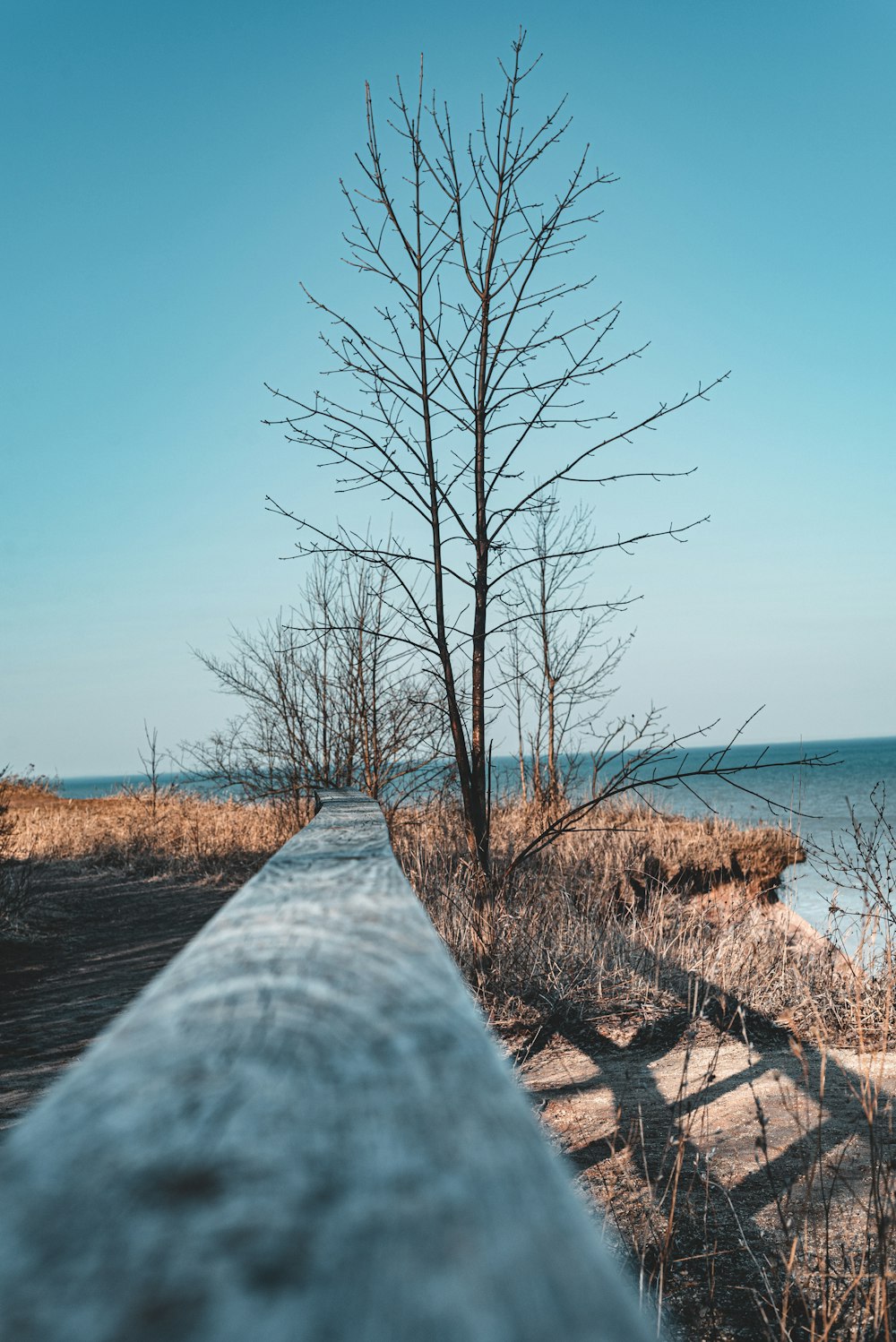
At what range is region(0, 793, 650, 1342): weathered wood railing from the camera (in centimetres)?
32

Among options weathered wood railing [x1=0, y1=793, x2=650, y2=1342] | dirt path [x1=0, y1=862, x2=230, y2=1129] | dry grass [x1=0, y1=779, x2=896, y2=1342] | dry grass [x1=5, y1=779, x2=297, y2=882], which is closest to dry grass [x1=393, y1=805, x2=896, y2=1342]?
dry grass [x1=0, y1=779, x2=896, y2=1342]

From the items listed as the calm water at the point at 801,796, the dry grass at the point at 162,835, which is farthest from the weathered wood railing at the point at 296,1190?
the dry grass at the point at 162,835

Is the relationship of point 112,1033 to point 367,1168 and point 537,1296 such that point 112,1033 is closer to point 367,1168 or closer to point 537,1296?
point 367,1168

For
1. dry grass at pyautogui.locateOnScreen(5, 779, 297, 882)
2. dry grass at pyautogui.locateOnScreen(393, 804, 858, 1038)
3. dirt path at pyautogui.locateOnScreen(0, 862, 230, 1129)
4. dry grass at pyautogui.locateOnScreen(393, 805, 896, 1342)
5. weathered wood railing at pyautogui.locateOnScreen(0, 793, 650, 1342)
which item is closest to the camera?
weathered wood railing at pyautogui.locateOnScreen(0, 793, 650, 1342)

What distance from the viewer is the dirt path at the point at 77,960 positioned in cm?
495

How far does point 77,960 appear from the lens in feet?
24.7

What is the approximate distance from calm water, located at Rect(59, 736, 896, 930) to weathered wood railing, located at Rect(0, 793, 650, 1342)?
10.3 feet

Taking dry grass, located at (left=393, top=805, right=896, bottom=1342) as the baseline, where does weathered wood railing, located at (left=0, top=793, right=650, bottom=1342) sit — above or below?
above

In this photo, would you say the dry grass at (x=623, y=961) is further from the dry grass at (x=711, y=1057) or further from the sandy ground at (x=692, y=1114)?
the sandy ground at (x=692, y=1114)

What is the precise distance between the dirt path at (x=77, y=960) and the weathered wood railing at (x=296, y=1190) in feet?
13.4

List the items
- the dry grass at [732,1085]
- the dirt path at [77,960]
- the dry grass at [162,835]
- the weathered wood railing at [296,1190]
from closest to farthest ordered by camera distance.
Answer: the weathered wood railing at [296,1190], the dry grass at [732,1085], the dirt path at [77,960], the dry grass at [162,835]

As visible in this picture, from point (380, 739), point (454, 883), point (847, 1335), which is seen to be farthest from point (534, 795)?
point (847, 1335)

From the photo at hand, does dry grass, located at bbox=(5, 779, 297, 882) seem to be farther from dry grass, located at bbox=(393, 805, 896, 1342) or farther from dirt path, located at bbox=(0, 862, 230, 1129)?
dry grass, located at bbox=(393, 805, 896, 1342)

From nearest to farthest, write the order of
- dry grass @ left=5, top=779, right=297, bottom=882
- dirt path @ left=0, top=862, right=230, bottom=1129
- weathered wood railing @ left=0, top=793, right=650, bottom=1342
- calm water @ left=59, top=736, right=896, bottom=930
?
weathered wood railing @ left=0, top=793, right=650, bottom=1342 → dirt path @ left=0, top=862, right=230, bottom=1129 → calm water @ left=59, top=736, right=896, bottom=930 → dry grass @ left=5, top=779, right=297, bottom=882
